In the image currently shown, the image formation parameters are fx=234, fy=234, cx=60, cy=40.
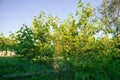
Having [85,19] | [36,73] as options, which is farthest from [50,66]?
[36,73]

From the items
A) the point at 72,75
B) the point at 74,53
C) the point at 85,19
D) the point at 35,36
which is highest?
the point at 85,19

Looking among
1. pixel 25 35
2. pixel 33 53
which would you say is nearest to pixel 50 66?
pixel 33 53

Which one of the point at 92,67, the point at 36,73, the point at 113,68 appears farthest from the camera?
the point at 36,73

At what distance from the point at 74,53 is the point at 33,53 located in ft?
4.37

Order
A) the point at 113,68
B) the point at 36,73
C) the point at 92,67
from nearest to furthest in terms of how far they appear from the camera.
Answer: the point at 92,67
the point at 113,68
the point at 36,73

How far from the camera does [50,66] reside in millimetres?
7895

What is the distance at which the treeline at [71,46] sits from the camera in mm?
7348

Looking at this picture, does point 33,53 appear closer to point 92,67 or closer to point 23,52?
point 23,52

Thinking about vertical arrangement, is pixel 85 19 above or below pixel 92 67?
above

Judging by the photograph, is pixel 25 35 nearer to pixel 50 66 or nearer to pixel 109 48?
pixel 50 66

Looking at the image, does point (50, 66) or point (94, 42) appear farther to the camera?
point (50, 66)

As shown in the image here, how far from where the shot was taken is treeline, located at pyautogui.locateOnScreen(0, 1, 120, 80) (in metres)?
7.35

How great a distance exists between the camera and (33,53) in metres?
7.58

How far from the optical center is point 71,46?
752 centimetres
